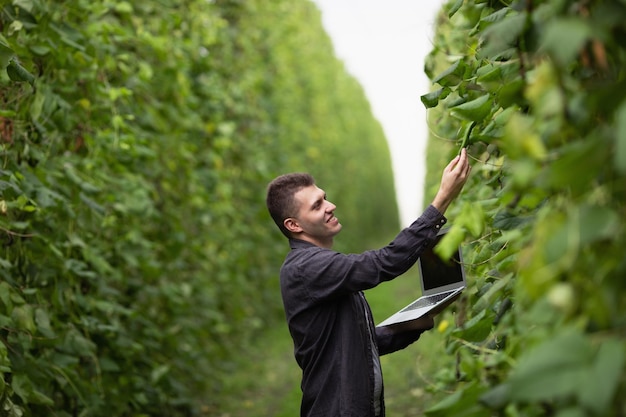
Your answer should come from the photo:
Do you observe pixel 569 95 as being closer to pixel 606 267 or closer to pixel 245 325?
pixel 606 267

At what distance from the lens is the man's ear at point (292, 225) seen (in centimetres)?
294

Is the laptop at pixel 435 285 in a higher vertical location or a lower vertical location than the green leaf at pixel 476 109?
lower

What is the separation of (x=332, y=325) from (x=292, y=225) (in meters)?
0.40

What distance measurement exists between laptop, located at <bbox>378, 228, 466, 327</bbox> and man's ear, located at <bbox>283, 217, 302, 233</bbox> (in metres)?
0.46

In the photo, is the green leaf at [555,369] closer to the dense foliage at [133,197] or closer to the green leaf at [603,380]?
the green leaf at [603,380]

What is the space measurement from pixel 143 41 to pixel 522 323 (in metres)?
4.57

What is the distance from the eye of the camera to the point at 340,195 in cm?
1833

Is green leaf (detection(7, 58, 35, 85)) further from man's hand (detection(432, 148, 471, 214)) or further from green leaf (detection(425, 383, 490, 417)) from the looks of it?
green leaf (detection(425, 383, 490, 417))

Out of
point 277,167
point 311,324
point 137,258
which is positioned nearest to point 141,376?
point 137,258

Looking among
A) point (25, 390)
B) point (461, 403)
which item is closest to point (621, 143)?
point (461, 403)

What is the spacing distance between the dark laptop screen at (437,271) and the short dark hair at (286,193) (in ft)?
1.65

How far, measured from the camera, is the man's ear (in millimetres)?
2943

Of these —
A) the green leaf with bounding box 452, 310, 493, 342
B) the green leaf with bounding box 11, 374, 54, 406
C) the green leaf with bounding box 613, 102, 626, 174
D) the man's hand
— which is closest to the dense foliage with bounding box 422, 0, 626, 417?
the green leaf with bounding box 613, 102, 626, 174

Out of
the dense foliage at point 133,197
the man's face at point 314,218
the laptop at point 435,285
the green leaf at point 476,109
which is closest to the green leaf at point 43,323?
the dense foliage at point 133,197
